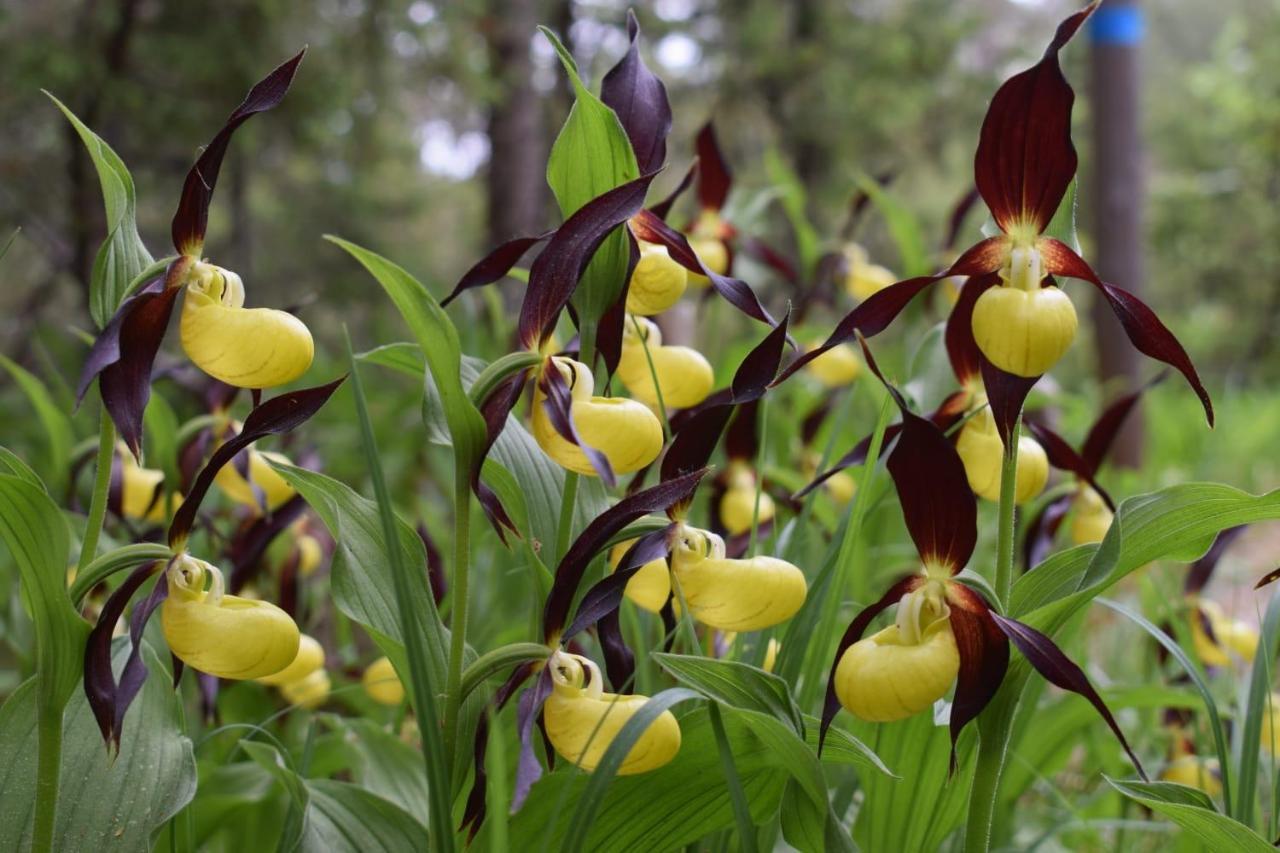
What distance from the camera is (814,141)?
688 cm

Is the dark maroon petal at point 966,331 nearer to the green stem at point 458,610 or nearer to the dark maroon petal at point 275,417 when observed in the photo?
the green stem at point 458,610

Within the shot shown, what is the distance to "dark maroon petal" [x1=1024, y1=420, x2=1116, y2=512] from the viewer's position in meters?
1.35

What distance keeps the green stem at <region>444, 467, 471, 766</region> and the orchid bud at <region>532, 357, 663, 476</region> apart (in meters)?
0.10

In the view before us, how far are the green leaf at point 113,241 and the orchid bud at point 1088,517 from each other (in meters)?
1.24

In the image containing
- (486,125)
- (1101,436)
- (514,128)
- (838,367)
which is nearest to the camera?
(1101,436)

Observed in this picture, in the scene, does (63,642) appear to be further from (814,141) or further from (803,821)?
(814,141)

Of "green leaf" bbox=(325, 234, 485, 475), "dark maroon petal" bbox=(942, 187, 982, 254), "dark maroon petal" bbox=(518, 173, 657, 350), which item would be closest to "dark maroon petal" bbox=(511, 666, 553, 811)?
"green leaf" bbox=(325, 234, 485, 475)

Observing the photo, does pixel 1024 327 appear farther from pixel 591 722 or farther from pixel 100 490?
pixel 100 490

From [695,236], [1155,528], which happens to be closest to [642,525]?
[1155,528]

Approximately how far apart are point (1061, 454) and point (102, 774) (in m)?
1.16

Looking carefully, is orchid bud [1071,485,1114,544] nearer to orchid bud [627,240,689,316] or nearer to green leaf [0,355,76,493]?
orchid bud [627,240,689,316]

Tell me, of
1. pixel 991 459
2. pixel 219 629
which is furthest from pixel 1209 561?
pixel 219 629

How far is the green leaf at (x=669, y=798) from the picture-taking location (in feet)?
3.40

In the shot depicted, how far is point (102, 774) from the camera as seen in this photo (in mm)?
1132
